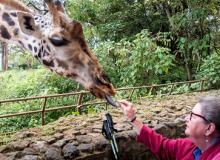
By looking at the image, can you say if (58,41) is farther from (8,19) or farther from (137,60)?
(137,60)

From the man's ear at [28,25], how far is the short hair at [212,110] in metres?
1.96

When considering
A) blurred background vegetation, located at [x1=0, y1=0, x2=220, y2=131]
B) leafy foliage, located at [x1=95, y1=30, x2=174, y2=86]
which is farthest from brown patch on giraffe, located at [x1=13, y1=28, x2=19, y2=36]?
leafy foliage, located at [x1=95, y1=30, x2=174, y2=86]

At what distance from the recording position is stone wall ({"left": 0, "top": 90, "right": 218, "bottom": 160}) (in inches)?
129

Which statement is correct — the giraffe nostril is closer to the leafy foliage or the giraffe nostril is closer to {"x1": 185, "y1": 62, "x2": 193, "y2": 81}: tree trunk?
the leafy foliage

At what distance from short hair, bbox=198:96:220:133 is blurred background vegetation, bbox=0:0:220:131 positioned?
6.60m

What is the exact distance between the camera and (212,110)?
2.03 meters

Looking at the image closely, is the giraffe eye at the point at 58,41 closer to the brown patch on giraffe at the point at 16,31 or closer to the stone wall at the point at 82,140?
the brown patch on giraffe at the point at 16,31

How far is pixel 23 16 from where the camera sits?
3471 mm

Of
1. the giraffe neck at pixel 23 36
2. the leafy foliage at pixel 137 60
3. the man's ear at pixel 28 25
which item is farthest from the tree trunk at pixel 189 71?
the man's ear at pixel 28 25

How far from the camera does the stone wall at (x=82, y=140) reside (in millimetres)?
3289

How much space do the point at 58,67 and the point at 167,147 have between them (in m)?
1.40

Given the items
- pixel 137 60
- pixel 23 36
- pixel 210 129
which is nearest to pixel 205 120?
pixel 210 129

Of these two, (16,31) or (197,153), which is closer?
(197,153)

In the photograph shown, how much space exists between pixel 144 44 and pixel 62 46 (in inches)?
286
